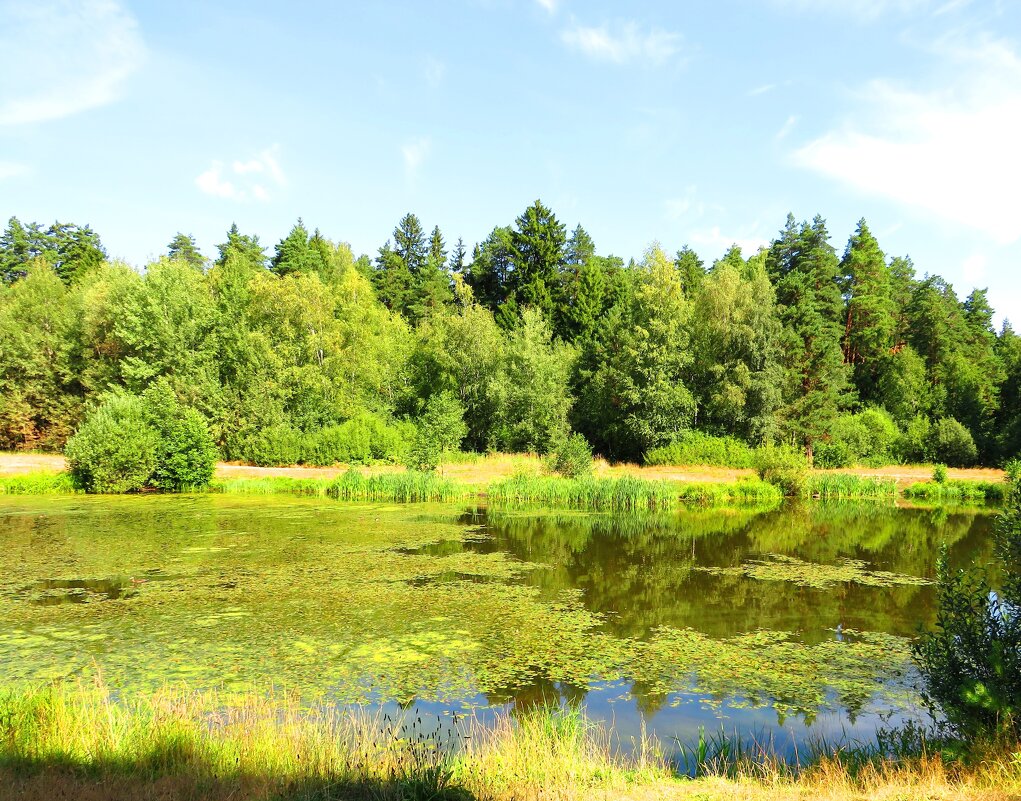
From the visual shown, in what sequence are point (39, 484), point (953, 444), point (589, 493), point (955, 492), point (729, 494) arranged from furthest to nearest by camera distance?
point (953, 444), point (955, 492), point (729, 494), point (589, 493), point (39, 484)

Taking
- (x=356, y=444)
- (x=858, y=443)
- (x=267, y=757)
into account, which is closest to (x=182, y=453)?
(x=356, y=444)

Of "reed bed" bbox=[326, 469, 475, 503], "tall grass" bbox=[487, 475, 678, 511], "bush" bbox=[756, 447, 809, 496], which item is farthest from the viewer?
"bush" bbox=[756, 447, 809, 496]

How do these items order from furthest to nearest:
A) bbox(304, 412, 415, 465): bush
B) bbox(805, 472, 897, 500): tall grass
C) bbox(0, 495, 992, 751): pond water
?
1. bbox(304, 412, 415, 465): bush
2. bbox(805, 472, 897, 500): tall grass
3. bbox(0, 495, 992, 751): pond water

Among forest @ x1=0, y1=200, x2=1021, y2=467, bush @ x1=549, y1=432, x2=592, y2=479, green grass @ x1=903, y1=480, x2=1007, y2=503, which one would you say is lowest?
green grass @ x1=903, y1=480, x2=1007, y2=503

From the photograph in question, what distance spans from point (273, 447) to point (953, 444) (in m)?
40.3

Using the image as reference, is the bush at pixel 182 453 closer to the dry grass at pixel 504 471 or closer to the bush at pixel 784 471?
the dry grass at pixel 504 471

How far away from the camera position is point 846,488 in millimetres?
31109

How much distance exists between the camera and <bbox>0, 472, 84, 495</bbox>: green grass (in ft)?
88.1

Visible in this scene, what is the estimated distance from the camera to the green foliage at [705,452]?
36.8 meters

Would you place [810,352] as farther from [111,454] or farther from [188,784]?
[188,784]

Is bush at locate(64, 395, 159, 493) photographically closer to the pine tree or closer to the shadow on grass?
the shadow on grass

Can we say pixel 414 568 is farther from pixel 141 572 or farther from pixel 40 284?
pixel 40 284

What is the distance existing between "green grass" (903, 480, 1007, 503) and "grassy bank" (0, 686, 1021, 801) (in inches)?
1171

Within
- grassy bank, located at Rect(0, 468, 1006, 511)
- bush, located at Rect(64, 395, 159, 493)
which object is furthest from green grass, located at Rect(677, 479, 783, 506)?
bush, located at Rect(64, 395, 159, 493)
